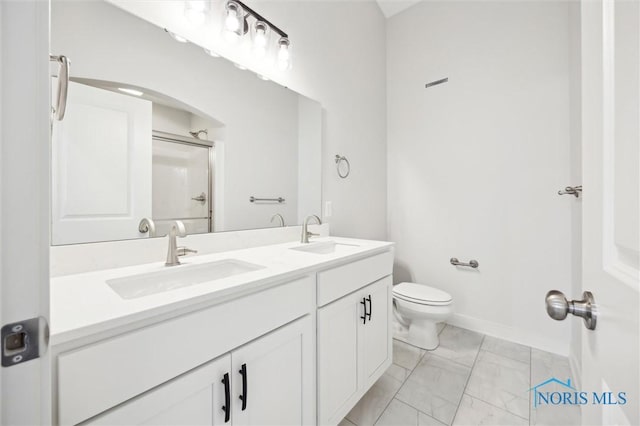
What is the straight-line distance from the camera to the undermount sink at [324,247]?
1.53 m

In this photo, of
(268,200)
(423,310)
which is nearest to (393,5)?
(268,200)

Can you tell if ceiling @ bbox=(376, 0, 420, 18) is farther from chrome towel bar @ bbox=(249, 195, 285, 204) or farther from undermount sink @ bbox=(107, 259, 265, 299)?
undermount sink @ bbox=(107, 259, 265, 299)

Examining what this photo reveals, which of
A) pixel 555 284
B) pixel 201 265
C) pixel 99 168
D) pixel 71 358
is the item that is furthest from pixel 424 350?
pixel 99 168

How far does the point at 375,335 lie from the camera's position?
142 cm

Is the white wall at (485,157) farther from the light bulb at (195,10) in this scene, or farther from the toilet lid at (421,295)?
the light bulb at (195,10)

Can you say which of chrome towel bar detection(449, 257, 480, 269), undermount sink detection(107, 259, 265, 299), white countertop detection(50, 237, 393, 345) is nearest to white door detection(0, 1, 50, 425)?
white countertop detection(50, 237, 393, 345)

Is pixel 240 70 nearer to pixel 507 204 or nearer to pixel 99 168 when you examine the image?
pixel 99 168

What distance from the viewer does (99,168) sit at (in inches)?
37.2

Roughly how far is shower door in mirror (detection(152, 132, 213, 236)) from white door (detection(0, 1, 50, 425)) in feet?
2.73

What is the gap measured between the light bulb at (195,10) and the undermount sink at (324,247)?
3.92 ft

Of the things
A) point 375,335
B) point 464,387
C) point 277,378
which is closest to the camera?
point 277,378

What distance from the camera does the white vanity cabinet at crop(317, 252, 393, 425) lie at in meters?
1.08

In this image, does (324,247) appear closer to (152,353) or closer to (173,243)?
(173,243)

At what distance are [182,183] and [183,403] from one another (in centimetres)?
84
